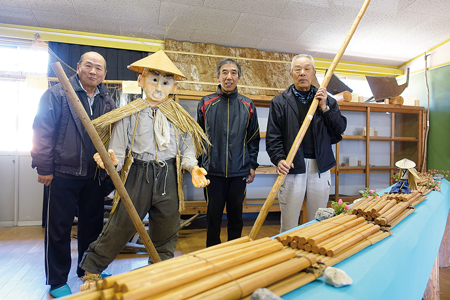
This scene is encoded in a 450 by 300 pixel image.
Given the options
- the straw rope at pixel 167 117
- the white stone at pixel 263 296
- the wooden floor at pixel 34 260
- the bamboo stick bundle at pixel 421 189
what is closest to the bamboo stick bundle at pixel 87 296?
the white stone at pixel 263 296

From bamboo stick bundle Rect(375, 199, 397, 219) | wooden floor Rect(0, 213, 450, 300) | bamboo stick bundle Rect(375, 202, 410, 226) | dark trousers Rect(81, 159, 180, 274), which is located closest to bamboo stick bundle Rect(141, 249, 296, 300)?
bamboo stick bundle Rect(375, 202, 410, 226)

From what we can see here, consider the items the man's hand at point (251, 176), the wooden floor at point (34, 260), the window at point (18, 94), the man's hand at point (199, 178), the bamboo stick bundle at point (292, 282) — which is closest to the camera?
the bamboo stick bundle at point (292, 282)

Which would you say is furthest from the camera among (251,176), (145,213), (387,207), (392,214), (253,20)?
(253,20)

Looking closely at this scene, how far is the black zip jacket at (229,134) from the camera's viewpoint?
228 cm

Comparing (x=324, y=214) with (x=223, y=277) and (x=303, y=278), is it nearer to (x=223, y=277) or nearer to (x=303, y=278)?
(x=303, y=278)

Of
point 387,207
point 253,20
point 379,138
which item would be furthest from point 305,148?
point 379,138

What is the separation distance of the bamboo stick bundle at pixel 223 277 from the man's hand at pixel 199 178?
798 millimetres

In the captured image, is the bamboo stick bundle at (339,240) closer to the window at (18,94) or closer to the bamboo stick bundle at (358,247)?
the bamboo stick bundle at (358,247)

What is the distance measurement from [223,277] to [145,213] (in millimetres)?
1120

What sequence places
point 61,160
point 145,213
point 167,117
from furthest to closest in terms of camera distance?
point 61,160
point 167,117
point 145,213

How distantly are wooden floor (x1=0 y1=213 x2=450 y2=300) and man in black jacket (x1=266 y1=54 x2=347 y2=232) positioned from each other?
1.30 meters

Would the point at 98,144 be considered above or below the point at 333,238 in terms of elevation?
above

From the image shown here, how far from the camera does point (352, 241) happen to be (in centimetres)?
107

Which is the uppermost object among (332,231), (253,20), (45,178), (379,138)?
(253,20)
